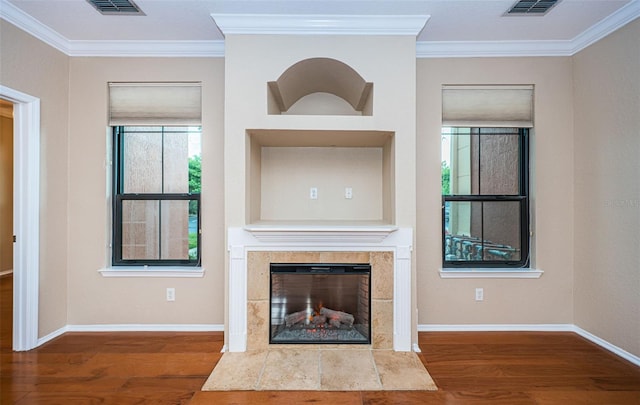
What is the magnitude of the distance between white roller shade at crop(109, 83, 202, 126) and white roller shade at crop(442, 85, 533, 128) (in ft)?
7.79

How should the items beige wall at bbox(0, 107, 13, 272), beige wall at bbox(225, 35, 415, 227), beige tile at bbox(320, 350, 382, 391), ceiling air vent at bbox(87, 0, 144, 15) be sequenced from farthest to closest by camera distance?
beige wall at bbox(0, 107, 13, 272) → beige wall at bbox(225, 35, 415, 227) → ceiling air vent at bbox(87, 0, 144, 15) → beige tile at bbox(320, 350, 382, 391)

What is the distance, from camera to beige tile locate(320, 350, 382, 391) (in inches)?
87.2

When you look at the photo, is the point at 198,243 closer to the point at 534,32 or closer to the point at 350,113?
the point at 350,113

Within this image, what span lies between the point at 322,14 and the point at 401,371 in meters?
2.75

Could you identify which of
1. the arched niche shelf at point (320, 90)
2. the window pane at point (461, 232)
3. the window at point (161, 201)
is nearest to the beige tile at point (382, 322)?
the window pane at point (461, 232)

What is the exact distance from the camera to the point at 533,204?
10.3ft

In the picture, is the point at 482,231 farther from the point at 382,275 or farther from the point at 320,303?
the point at 320,303

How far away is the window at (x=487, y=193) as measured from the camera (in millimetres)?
3217

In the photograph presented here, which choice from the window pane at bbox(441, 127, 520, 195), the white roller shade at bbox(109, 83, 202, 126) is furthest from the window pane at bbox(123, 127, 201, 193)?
the window pane at bbox(441, 127, 520, 195)

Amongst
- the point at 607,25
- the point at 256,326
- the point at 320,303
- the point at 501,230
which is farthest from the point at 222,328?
the point at 607,25

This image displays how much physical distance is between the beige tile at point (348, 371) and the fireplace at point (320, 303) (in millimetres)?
126

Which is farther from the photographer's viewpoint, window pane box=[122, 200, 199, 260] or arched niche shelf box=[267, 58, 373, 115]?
window pane box=[122, 200, 199, 260]

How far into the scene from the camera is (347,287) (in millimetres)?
2803

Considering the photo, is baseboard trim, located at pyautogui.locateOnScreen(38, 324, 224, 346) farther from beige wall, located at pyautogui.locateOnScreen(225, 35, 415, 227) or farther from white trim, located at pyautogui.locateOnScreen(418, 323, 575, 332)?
white trim, located at pyautogui.locateOnScreen(418, 323, 575, 332)
